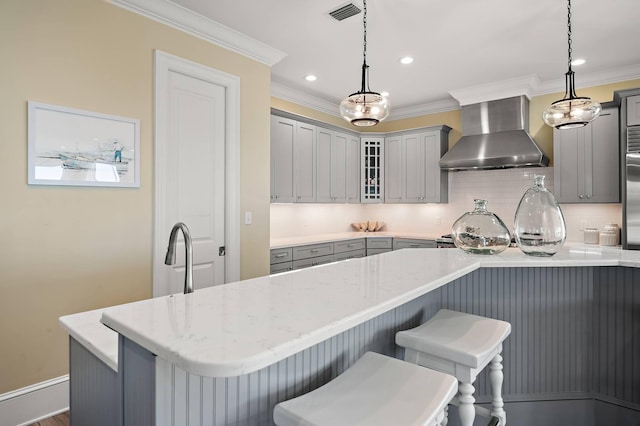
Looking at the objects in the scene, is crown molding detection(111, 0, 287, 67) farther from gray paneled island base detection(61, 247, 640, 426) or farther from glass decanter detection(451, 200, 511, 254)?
glass decanter detection(451, 200, 511, 254)

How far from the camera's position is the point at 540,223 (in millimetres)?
1937

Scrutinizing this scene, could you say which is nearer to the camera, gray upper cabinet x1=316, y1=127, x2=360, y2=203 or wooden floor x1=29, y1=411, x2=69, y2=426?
wooden floor x1=29, y1=411, x2=69, y2=426

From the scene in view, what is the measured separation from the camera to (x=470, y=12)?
288 centimetres

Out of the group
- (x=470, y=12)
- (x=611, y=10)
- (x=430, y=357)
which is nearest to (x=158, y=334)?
(x=430, y=357)

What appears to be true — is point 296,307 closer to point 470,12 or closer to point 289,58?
point 470,12

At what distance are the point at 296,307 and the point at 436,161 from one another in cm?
460

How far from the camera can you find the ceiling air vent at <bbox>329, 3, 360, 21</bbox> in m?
2.77

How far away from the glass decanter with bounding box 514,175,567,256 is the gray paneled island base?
10 cm

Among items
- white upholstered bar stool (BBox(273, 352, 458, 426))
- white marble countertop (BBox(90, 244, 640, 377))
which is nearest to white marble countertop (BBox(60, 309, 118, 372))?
white marble countertop (BBox(90, 244, 640, 377))

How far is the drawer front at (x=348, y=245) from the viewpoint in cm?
475

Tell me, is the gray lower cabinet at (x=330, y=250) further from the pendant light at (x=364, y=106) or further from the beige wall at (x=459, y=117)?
the pendant light at (x=364, y=106)

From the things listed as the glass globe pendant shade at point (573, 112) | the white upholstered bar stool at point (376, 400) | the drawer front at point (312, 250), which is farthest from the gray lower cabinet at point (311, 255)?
the white upholstered bar stool at point (376, 400)

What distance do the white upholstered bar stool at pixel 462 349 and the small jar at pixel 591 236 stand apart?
3344mm

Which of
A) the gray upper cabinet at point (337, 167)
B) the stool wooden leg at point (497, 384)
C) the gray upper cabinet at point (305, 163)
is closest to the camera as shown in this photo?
the stool wooden leg at point (497, 384)
